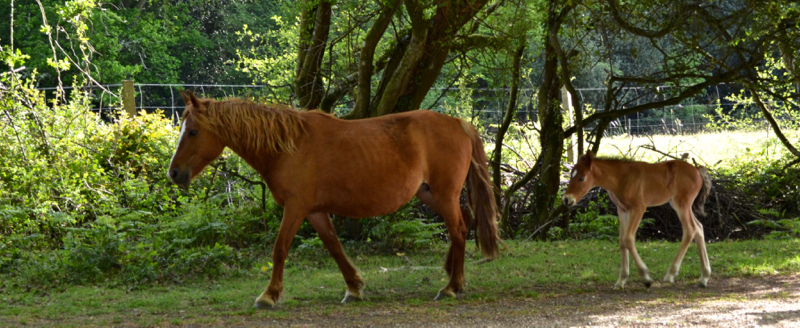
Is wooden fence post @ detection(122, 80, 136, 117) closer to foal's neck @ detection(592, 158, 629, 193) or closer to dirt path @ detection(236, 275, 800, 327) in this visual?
dirt path @ detection(236, 275, 800, 327)

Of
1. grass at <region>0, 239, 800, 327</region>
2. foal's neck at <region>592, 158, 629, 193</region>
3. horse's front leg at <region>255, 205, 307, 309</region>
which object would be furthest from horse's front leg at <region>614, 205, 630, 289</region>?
horse's front leg at <region>255, 205, 307, 309</region>

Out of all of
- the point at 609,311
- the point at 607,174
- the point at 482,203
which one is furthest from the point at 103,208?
the point at 609,311

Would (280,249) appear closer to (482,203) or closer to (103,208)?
(482,203)

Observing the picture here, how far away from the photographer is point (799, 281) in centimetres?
693

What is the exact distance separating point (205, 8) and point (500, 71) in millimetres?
23223

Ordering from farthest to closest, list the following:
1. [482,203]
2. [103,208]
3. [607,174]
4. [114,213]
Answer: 1. [103,208]
2. [114,213]
3. [482,203]
4. [607,174]

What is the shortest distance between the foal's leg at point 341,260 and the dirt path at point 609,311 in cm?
45

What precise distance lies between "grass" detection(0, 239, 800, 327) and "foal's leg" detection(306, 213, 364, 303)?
6.4 inches

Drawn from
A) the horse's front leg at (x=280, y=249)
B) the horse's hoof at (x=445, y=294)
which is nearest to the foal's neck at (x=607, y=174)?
the horse's hoof at (x=445, y=294)

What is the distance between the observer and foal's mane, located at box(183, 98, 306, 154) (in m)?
5.84

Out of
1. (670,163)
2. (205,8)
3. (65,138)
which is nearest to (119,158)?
(65,138)

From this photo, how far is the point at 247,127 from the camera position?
5.89m

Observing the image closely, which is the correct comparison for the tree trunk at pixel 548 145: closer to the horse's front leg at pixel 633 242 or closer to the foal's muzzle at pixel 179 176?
the horse's front leg at pixel 633 242

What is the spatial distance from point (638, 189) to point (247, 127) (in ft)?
12.3
